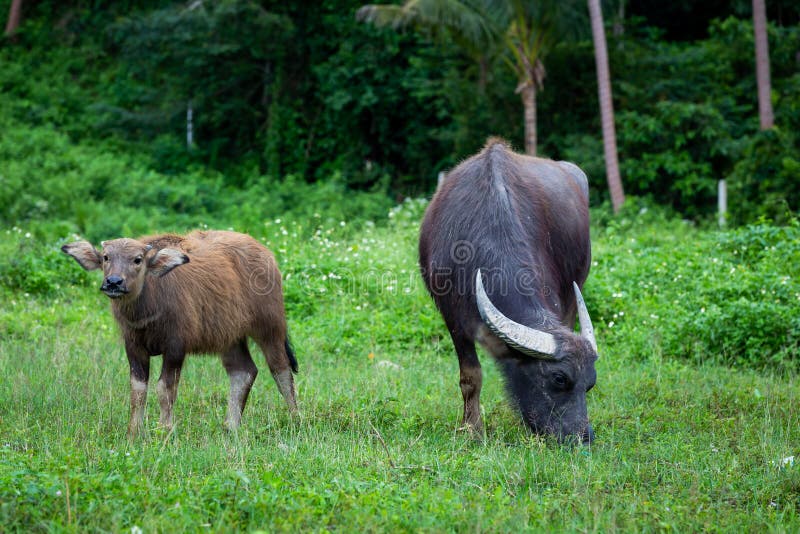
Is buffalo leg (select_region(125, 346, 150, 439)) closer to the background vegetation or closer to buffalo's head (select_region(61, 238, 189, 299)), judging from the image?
the background vegetation

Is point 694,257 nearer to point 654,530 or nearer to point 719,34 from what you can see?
point 654,530

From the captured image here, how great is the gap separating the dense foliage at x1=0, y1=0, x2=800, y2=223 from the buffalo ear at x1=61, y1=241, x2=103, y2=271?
1304 centimetres

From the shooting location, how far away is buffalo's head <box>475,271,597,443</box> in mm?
5641

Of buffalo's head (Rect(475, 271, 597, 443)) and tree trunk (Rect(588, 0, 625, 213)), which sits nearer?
buffalo's head (Rect(475, 271, 597, 443))

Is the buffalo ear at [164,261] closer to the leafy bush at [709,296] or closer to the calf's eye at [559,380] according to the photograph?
the calf's eye at [559,380]

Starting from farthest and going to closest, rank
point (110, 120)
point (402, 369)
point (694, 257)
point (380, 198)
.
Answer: point (110, 120)
point (380, 198)
point (694, 257)
point (402, 369)

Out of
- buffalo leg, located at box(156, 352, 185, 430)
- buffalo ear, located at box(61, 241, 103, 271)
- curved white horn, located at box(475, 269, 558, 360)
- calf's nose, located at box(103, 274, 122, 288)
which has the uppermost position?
buffalo ear, located at box(61, 241, 103, 271)

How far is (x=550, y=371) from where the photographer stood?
18.8 ft

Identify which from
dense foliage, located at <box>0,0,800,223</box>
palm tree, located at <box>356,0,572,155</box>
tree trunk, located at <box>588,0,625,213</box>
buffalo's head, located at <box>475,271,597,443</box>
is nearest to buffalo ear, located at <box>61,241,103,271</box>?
buffalo's head, located at <box>475,271,597,443</box>

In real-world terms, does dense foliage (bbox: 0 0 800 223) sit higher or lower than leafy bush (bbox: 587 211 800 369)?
higher

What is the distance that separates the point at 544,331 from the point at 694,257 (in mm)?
5929

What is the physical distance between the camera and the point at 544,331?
5.82 m

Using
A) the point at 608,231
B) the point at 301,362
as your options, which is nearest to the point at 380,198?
the point at 608,231

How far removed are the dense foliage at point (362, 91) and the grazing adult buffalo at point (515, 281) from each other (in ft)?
36.1
